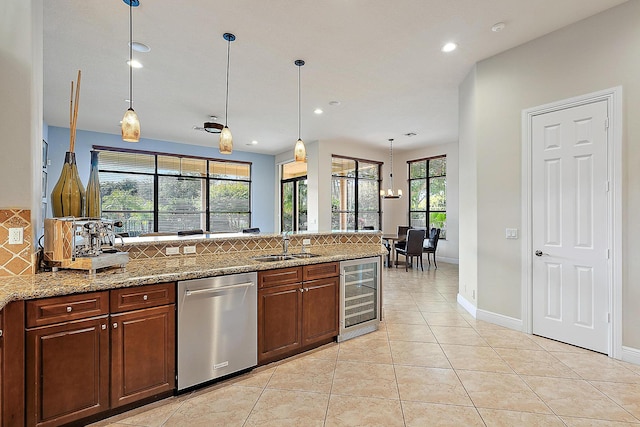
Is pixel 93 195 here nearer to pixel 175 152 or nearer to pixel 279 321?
pixel 279 321

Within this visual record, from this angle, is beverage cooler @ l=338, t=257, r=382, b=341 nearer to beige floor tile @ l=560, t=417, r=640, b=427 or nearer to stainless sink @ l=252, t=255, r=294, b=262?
stainless sink @ l=252, t=255, r=294, b=262

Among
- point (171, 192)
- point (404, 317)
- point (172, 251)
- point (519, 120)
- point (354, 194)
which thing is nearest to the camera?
point (172, 251)

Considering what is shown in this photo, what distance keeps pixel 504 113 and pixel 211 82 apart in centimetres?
376

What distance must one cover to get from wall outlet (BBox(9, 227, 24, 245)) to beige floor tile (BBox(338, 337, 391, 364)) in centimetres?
262

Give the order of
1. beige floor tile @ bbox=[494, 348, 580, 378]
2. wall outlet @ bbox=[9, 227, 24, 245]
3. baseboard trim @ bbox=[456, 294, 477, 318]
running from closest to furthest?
wall outlet @ bbox=[9, 227, 24, 245] → beige floor tile @ bbox=[494, 348, 580, 378] → baseboard trim @ bbox=[456, 294, 477, 318]

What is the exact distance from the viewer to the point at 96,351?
Result: 1940 millimetres

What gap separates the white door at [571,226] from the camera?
297 centimetres

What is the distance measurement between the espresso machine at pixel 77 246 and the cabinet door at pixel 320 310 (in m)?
1.60

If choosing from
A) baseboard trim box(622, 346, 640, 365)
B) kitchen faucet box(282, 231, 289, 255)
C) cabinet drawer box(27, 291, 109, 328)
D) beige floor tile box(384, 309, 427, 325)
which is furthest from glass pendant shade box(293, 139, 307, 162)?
baseboard trim box(622, 346, 640, 365)

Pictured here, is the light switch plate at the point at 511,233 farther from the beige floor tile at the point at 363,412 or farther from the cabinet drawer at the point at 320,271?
the beige floor tile at the point at 363,412

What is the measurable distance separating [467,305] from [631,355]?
167 cm

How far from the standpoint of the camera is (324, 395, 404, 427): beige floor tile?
202cm

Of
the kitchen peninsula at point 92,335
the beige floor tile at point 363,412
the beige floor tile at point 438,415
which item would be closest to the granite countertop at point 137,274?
the kitchen peninsula at point 92,335

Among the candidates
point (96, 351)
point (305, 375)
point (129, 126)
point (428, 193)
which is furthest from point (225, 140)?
point (428, 193)
